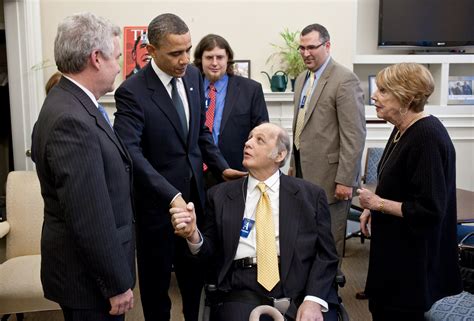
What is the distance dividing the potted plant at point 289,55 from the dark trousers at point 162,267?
260cm

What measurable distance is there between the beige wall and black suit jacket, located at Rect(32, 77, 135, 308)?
10.8 ft

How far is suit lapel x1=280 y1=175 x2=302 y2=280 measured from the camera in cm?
212

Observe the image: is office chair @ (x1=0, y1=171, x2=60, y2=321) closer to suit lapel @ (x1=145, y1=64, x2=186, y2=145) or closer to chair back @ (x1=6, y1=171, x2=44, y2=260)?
→ chair back @ (x1=6, y1=171, x2=44, y2=260)

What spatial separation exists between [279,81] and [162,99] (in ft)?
8.59

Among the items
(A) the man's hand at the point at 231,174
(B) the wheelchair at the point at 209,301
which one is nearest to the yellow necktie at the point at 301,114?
(A) the man's hand at the point at 231,174

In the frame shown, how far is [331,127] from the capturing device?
3.14 metres

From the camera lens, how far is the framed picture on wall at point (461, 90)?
5.40 meters

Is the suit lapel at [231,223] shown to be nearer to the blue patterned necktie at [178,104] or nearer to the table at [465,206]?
the blue patterned necktie at [178,104]

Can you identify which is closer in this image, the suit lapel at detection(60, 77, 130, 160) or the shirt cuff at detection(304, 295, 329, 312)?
the suit lapel at detection(60, 77, 130, 160)

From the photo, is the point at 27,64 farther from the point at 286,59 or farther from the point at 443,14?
the point at 443,14

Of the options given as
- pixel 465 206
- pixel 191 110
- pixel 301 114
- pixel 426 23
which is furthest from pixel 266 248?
pixel 426 23

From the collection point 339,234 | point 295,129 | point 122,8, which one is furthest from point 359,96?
point 122,8

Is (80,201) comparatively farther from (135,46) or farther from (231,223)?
(135,46)

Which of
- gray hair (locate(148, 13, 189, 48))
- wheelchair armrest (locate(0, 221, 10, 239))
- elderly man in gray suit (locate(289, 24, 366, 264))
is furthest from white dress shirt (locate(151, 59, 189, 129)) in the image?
wheelchair armrest (locate(0, 221, 10, 239))
